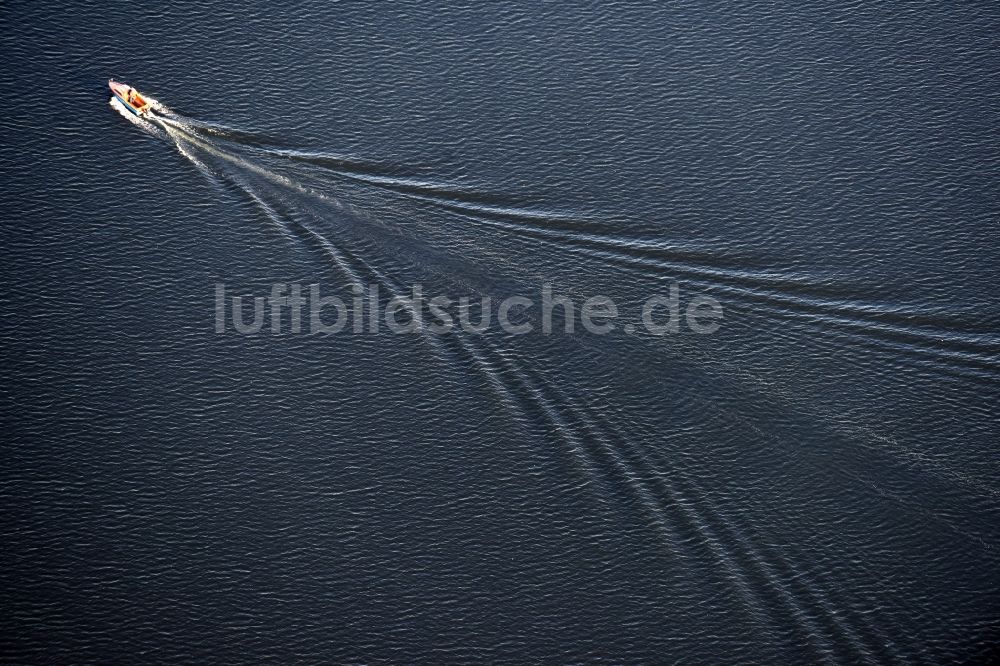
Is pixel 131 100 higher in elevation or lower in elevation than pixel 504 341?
higher

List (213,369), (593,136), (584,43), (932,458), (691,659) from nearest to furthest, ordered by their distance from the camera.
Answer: (691,659) → (932,458) → (213,369) → (593,136) → (584,43)

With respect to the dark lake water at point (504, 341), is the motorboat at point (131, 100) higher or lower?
higher

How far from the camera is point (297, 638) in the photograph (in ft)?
57.1

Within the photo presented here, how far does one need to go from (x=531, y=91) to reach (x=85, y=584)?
1309cm

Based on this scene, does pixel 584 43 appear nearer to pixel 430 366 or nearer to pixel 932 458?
pixel 430 366

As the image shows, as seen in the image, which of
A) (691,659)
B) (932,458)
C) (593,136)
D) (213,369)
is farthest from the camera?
(593,136)

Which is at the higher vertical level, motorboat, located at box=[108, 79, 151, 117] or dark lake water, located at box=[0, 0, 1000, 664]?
motorboat, located at box=[108, 79, 151, 117]

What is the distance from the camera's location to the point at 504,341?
67.9 feet

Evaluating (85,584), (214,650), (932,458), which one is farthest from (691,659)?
(85,584)

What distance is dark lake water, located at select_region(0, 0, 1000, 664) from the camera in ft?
58.1

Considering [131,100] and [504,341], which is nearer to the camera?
[504,341]

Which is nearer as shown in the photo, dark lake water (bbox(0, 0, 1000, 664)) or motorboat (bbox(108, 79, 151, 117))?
dark lake water (bbox(0, 0, 1000, 664))

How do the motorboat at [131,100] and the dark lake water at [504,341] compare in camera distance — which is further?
the motorboat at [131,100]

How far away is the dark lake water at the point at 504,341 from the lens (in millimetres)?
17719
